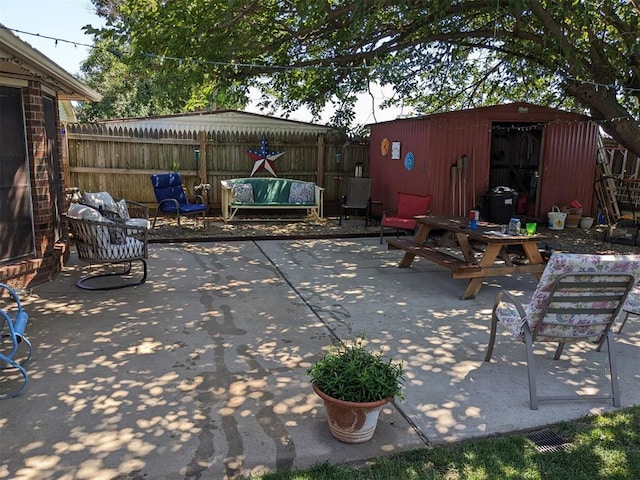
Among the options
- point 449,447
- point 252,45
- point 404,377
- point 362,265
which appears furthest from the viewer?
point 252,45

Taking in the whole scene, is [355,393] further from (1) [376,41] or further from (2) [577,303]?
(1) [376,41]

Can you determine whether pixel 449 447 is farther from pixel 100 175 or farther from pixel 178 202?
pixel 100 175

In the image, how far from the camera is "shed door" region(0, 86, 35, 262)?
4887 mm

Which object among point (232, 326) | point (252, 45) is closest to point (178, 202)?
point (252, 45)

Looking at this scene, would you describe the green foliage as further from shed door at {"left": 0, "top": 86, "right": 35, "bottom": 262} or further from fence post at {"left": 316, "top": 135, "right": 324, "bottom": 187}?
fence post at {"left": 316, "top": 135, "right": 324, "bottom": 187}

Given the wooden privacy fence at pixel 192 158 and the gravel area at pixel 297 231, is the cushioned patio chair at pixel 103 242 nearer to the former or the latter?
the gravel area at pixel 297 231

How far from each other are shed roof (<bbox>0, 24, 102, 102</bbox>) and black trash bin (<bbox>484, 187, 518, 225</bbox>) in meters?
6.67

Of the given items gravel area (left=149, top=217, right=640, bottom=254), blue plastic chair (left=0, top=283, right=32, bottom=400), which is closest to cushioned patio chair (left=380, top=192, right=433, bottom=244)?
gravel area (left=149, top=217, right=640, bottom=254)

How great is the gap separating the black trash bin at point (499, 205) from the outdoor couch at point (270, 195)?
315 centimetres

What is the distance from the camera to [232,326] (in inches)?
165

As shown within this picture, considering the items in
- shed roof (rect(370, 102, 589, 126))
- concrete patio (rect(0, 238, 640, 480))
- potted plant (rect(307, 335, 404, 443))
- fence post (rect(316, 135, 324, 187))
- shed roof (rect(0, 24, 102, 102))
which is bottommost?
concrete patio (rect(0, 238, 640, 480))

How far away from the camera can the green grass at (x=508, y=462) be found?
7.36 ft

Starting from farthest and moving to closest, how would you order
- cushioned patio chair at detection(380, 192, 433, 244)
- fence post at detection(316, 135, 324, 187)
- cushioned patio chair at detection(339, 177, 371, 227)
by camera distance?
fence post at detection(316, 135, 324, 187) < cushioned patio chair at detection(339, 177, 371, 227) < cushioned patio chair at detection(380, 192, 433, 244)

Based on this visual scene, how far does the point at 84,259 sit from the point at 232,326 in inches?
82.3
